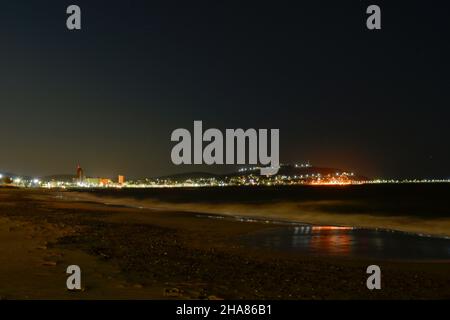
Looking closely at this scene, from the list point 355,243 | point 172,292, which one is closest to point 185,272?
point 172,292

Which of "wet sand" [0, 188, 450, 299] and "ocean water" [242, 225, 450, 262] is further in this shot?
"ocean water" [242, 225, 450, 262]

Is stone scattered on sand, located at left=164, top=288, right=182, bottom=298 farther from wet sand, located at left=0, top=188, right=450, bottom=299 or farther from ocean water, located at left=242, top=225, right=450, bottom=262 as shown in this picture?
ocean water, located at left=242, top=225, right=450, bottom=262

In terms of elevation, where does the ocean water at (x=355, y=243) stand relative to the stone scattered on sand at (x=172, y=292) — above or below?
below

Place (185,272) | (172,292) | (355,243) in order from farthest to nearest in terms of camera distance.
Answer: (355,243), (185,272), (172,292)

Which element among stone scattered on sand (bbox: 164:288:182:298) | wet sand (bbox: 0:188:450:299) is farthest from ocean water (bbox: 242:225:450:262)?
stone scattered on sand (bbox: 164:288:182:298)

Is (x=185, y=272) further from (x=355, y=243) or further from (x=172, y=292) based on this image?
(x=355, y=243)

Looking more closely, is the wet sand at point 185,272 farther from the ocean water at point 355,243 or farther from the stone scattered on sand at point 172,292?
the ocean water at point 355,243

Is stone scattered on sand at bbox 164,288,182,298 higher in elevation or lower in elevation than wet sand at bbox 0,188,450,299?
higher

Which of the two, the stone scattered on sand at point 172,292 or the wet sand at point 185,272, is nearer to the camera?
the stone scattered on sand at point 172,292

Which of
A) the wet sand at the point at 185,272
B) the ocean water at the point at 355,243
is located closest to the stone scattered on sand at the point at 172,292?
the wet sand at the point at 185,272
